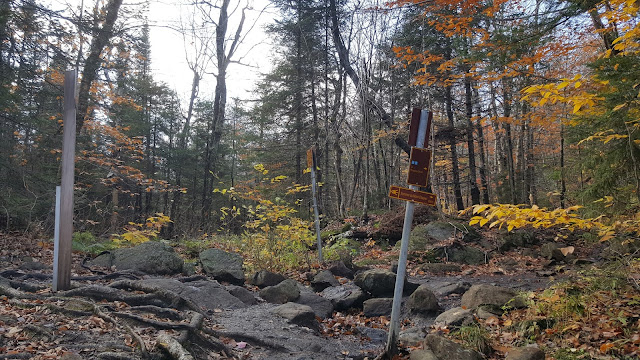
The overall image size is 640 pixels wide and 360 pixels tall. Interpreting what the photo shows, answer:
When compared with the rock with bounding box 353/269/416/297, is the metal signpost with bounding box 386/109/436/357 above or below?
above

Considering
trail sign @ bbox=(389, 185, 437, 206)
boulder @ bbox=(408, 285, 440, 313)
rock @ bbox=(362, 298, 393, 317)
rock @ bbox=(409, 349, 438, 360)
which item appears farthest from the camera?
rock @ bbox=(362, 298, 393, 317)

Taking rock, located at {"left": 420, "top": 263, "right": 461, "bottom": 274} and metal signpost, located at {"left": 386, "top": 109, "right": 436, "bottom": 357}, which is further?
rock, located at {"left": 420, "top": 263, "right": 461, "bottom": 274}

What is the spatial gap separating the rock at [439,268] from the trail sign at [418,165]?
6299 mm

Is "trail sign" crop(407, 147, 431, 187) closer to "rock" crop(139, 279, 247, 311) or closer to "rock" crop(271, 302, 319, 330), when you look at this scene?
"rock" crop(271, 302, 319, 330)

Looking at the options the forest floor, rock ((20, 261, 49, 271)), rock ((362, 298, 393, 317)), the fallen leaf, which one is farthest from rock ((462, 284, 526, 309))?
rock ((20, 261, 49, 271))

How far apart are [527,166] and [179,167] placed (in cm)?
2059

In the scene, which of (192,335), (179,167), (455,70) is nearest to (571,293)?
(192,335)

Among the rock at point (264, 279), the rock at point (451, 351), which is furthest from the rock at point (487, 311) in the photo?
the rock at point (264, 279)

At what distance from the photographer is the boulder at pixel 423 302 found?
6.77 metres

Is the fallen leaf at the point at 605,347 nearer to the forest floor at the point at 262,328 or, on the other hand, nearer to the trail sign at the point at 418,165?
the forest floor at the point at 262,328

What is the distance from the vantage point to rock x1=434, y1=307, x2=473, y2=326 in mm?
5415

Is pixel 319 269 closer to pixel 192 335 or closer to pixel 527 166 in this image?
pixel 192 335

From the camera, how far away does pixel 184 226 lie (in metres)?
17.9

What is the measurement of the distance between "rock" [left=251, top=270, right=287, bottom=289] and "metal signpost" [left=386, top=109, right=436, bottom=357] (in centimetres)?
420
